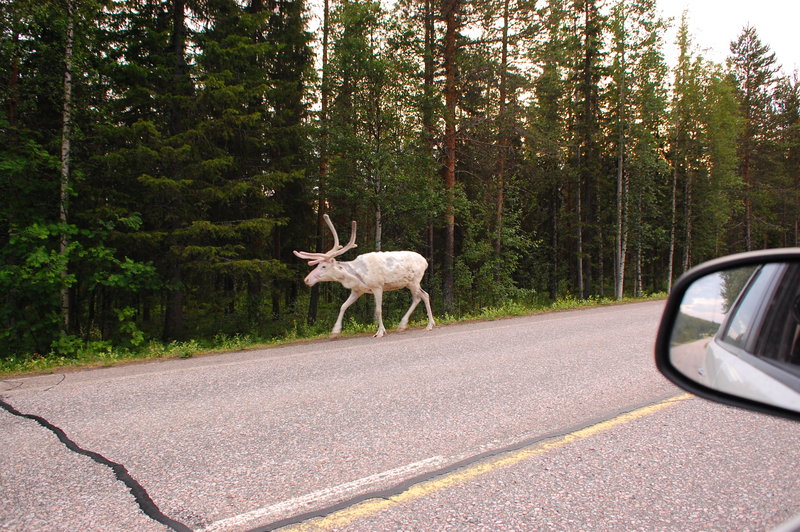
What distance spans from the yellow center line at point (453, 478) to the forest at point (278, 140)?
29.0ft

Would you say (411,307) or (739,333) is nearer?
(739,333)

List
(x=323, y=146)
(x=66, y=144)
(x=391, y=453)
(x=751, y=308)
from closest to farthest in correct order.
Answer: (x=751, y=308), (x=391, y=453), (x=66, y=144), (x=323, y=146)

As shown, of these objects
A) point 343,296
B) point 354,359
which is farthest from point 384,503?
point 343,296

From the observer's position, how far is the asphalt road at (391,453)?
7.96 ft

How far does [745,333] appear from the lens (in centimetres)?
160

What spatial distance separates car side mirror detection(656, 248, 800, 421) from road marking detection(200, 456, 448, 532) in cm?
173

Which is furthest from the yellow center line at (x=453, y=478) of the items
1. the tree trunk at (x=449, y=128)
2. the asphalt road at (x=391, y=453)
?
the tree trunk at (x=449, y=128)

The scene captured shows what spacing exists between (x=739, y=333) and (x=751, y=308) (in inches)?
4.2

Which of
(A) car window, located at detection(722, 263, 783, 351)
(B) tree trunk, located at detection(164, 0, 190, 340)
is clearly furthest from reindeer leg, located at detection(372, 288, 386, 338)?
(A) car window, located at detection(722, 263, 783, 351)

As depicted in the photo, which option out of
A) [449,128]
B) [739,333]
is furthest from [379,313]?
[739,333]

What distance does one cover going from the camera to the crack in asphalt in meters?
2.37

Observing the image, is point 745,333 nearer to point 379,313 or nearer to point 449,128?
point 379,313

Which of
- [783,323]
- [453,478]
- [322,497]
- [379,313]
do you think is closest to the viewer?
[783,323]

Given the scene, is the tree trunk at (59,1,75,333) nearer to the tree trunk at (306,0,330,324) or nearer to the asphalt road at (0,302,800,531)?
the asphalt road at (0,302,800,531)
